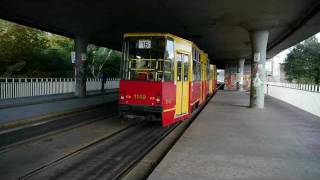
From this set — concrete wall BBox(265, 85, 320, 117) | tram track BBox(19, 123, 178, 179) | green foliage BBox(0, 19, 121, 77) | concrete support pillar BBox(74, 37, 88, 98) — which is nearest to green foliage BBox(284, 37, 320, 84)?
concrete wall BBox(265, 85, 320, 117)

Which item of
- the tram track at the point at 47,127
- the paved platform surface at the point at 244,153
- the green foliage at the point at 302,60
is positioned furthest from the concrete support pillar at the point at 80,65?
the green foliage at the point at 302,60

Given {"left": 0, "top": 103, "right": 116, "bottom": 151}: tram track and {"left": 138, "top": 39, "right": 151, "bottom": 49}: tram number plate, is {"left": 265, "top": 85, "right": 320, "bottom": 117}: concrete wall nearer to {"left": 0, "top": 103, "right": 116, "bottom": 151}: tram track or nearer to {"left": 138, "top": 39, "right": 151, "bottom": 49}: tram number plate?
{"left": 138, "top": 39, "right": 151, "bottom": 49}: tram number plate

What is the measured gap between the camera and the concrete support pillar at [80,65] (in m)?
27.2

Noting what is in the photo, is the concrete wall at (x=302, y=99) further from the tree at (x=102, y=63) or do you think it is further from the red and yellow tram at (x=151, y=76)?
the tree at (x=102, y=63)

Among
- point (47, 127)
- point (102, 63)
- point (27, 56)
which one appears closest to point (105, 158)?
point (47, 127)

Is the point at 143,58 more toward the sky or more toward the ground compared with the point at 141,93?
more toward the sky

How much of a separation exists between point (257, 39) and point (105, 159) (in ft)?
50.1

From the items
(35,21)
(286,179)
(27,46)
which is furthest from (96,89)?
(286,179)

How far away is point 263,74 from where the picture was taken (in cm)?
2120

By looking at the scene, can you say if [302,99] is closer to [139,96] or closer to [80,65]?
[139,96]

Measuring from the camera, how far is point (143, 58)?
12.7m

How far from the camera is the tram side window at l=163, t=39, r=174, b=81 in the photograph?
12.6 metres

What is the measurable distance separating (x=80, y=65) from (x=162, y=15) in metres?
9.16

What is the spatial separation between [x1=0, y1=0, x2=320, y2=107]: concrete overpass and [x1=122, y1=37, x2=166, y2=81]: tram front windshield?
5.42 meters
